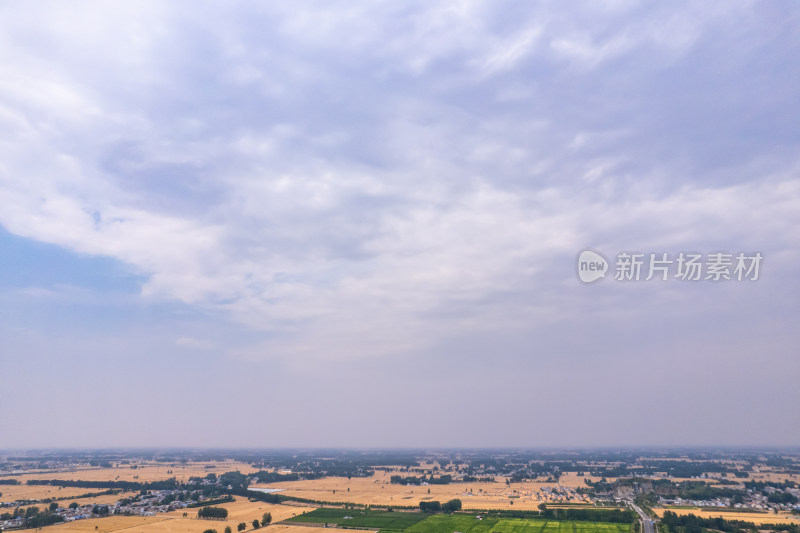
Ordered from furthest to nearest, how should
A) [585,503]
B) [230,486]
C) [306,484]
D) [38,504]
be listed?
[306,484], [230,486], [585,503], [38,504]

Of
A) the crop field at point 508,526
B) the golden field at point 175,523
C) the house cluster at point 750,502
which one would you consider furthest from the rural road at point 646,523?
the golden field at point 175,523

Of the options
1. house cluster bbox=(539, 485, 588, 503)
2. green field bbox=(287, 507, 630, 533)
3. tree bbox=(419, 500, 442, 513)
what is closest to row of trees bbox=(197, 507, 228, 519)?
green field bbox=(287, 507, 630, 533)

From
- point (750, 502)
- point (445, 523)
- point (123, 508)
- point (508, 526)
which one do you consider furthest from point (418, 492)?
point (750, 502)

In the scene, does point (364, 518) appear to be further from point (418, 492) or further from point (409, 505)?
point (418, 492)

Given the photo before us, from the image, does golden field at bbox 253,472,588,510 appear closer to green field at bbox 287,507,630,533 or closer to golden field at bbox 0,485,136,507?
green field at bbox 287,507,630,533

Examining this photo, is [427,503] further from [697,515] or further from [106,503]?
[106,503]

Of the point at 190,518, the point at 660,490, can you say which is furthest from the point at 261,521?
the point at 660,490
